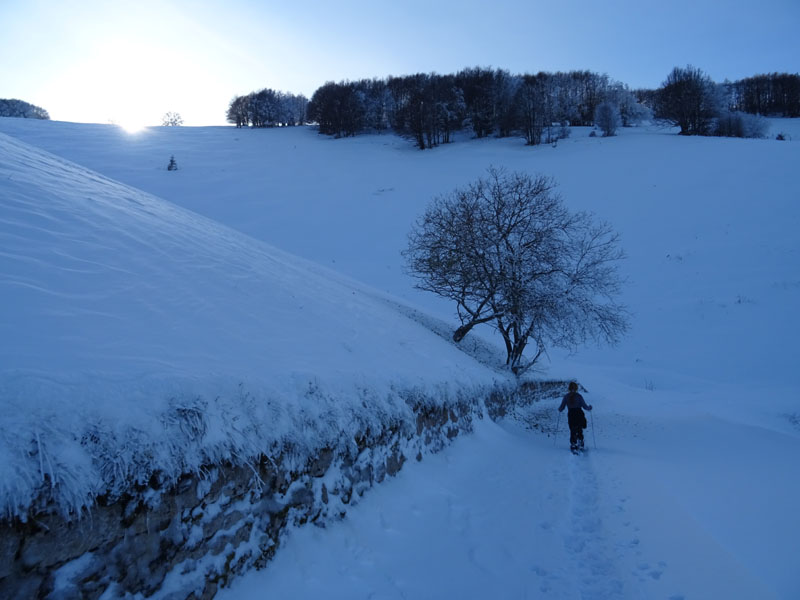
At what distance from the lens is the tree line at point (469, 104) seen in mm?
54562

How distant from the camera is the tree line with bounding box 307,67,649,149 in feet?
179

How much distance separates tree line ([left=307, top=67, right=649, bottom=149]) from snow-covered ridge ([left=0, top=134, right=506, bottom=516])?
50.5 metres

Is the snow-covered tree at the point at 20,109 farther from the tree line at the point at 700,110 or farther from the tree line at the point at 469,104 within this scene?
the tree line at the point at 700,110

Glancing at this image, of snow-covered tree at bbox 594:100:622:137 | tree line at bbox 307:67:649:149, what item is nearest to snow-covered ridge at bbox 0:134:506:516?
tree line at bbox 307:67:649:149

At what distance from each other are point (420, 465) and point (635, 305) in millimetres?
20331

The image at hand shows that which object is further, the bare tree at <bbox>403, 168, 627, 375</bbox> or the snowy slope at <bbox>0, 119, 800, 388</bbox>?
the snowy slope at <bbox>0, 119, 800, 388</bbox>

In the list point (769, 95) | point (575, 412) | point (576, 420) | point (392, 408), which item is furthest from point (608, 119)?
point (392, 408)

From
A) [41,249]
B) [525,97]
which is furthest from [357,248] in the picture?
[525,97]

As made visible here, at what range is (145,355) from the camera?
4312 mm

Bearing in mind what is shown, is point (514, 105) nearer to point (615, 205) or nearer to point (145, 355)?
point (615, 205)

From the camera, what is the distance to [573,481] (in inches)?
299

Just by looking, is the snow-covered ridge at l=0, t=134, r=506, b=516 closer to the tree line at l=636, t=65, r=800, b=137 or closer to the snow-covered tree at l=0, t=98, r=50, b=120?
the tree line at l=636, t=65, r=800, b=137

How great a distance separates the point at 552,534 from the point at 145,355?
Answer: 5457mm

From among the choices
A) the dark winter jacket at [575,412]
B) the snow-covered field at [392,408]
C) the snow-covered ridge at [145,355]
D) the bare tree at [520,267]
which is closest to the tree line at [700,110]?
the snow-covered field at [392,408]
